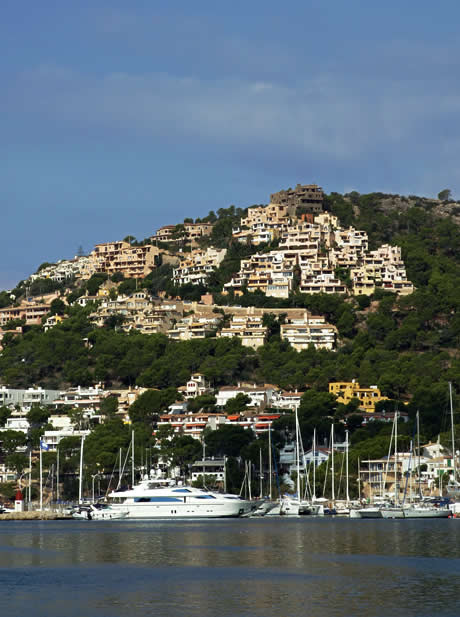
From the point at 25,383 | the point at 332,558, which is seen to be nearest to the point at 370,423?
the point at 25,383

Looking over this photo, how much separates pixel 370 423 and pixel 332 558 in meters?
60.2

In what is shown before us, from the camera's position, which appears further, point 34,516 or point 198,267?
point 198,267

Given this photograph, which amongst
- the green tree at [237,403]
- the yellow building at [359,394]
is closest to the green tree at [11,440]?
the green tree at [237,403]

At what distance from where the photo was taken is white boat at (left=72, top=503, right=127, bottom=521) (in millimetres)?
85188

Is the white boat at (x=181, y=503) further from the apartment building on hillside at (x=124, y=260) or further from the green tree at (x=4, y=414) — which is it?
the apartment building on hillside at (x=124, y=260)

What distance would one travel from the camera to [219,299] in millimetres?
151875

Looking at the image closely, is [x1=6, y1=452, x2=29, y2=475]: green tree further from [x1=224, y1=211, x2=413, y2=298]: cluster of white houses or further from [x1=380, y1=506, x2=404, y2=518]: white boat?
[x1=224, y1=211, x2=413, y2=298]: cluster of white houses

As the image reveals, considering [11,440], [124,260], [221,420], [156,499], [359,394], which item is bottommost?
[156,499]

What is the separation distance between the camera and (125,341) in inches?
5468

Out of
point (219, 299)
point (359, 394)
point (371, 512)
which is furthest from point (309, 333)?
point (371, 512)

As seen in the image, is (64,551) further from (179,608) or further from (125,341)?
(125,341)

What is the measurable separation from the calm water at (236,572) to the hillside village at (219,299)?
1749 inches

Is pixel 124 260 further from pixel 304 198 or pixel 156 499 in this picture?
pixel 156 499

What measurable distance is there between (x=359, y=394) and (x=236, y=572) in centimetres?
7689
